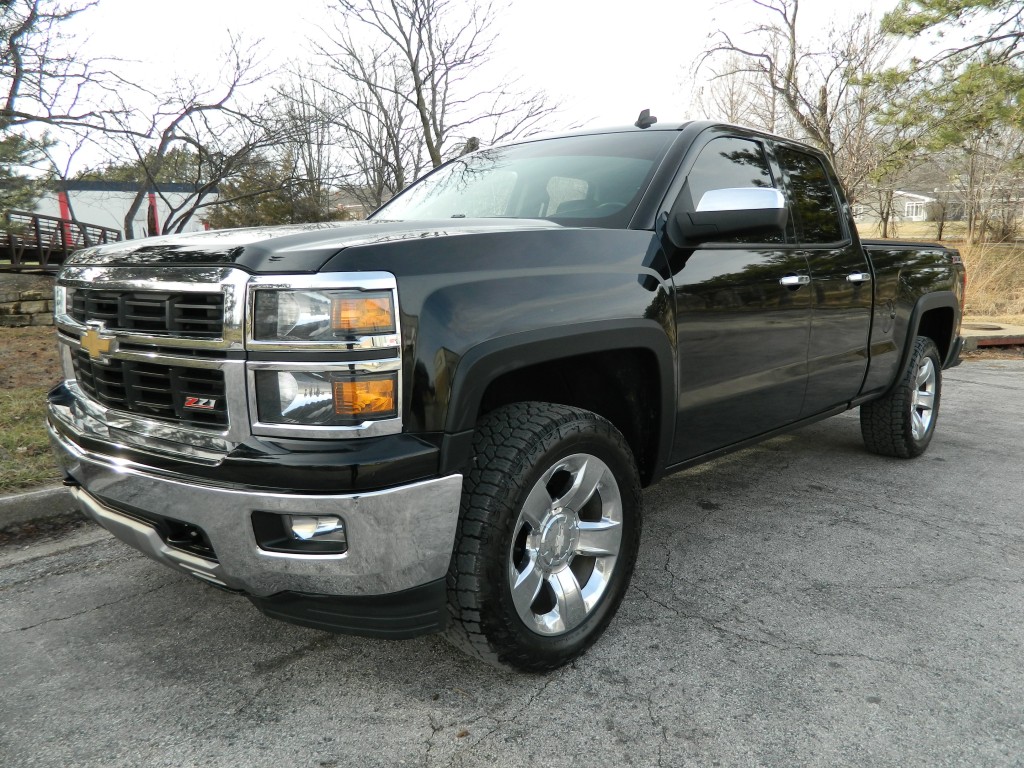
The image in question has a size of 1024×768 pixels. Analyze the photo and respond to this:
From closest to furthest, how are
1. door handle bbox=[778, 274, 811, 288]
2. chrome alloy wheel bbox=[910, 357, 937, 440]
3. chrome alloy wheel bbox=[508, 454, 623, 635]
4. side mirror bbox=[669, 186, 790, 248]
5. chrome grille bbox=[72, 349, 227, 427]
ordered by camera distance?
1. chrome grille bbox=[72, 349, 227, 427]
2. chrome alloy wheel bbox=[508, 454, 623, 635]
3. side mirror bbox=[669, 186, 790, 248]
4. door handle bbox=[778, 274, 811, 288]
5. chrome alloy wheel bbox=[910, 357, 937, 440]

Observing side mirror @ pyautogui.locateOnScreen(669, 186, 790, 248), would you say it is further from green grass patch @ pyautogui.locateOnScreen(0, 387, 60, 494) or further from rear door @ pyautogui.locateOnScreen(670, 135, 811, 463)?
→ green grass patch @ pyautogui.locateOnScreen(0, 387, 60, 494)

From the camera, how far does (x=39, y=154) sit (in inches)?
343

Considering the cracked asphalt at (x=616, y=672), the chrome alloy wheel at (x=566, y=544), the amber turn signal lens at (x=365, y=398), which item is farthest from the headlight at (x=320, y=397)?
the cracked asphalt at (x=616, y=672)

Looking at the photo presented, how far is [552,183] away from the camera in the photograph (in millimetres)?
3207

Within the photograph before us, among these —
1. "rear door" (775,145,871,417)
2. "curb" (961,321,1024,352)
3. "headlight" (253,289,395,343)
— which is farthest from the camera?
"curb" (961,321,1024,352)

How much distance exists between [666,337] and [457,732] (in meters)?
1.41

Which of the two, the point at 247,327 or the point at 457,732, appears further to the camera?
the point at 457,732

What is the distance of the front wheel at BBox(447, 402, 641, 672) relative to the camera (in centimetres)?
207

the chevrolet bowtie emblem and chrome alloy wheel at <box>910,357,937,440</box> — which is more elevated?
the chevrolet bowtie emblem

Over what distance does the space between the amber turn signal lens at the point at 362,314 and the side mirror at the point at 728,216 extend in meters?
1.29

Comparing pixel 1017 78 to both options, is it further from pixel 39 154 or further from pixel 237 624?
pixel 237 624

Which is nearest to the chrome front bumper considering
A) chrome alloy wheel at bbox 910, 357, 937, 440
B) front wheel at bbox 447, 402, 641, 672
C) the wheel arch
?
front wheel at bbox 447, 402, 641, 672

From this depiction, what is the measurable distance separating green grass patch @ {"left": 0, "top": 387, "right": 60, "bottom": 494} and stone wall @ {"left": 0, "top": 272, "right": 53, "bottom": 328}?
3.64 meters

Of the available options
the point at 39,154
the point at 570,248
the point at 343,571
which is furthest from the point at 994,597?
the point at 39,154
